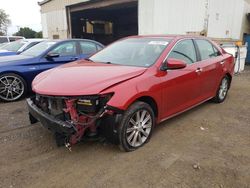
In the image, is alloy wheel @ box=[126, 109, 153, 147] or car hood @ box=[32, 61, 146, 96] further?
alloy wheel @ box=[126, 109, 153, 147]

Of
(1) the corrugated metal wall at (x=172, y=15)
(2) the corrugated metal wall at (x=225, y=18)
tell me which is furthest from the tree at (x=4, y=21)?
(2) the corrugated metal wall at (x=225, y=18)

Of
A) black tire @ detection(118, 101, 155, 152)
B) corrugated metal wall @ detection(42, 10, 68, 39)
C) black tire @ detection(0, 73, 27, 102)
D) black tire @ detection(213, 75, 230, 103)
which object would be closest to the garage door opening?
corrugated metal wall @ detection(42, 10, 68, 39)

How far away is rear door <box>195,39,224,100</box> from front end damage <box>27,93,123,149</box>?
85.3 inches

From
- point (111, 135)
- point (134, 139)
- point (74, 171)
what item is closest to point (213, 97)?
point (134, 139)

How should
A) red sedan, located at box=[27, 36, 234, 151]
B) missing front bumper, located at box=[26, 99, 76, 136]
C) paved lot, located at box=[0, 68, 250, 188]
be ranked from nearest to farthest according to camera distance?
paved lot, located at box=[0, 68, 250, 188] → missing front bumper, located at box=[26, 99, 76, 136] → red sedan, located at box=[27, 36, 234, 151]

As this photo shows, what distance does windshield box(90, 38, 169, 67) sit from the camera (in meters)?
3.64

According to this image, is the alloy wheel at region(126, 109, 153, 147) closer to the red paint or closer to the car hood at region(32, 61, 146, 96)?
the red paint

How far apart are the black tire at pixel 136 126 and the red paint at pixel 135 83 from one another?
5.3 inches

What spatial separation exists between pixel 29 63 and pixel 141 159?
3806mm

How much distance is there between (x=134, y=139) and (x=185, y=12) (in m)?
10.5

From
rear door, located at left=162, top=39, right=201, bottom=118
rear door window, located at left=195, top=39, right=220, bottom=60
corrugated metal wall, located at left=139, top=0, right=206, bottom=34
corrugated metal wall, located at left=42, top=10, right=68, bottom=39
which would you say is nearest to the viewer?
rear door, located at left=162, top=39, right=201, bottom=118

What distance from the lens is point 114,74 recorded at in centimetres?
316

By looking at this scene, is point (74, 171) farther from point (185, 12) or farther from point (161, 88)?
point (185, 12)

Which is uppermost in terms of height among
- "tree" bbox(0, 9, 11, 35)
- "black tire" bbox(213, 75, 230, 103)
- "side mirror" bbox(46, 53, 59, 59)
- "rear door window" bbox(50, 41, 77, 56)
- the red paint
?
"tree" bbox(0, 9, 11, 35)
